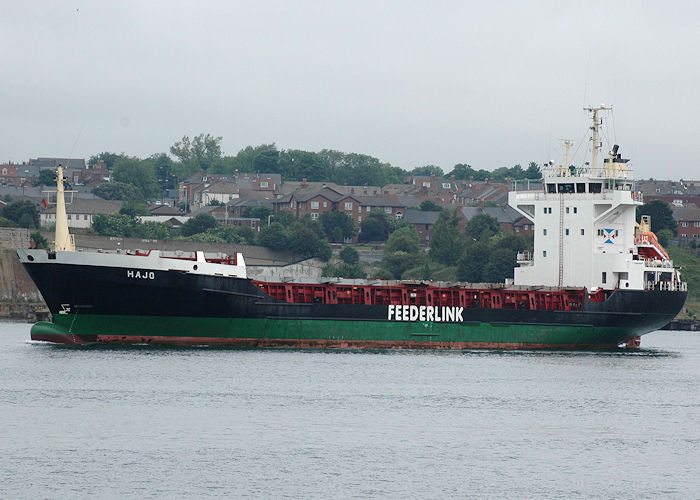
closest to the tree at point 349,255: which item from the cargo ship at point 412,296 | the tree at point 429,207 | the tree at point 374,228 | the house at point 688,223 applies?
the tree at point 374,228

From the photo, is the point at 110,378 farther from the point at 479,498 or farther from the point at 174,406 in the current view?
the point at 479,498

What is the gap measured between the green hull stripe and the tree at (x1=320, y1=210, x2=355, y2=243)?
78.6 meters

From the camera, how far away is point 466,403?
37.8 meters

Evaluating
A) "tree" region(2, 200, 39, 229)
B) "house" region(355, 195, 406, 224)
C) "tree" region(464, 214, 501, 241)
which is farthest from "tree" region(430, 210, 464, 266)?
"tree" region(2, 200, 39, 229)

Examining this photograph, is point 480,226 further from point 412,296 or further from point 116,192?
point 412,296

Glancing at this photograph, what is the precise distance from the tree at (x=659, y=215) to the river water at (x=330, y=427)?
74.3 meters

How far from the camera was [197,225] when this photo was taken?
12900 cm

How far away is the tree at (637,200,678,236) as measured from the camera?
12125 centimetres

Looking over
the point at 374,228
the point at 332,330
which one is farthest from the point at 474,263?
the point at 332,330

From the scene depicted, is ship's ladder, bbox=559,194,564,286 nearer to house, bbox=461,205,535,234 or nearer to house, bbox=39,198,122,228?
house, bbox=461,205,535,234

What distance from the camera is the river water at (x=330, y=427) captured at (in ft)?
87.9

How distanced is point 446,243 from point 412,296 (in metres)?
67.3

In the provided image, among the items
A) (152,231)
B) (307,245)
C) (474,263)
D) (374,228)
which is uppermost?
(374,228)

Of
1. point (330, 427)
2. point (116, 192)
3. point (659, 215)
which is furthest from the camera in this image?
point (116, 192)
